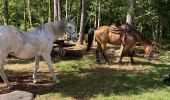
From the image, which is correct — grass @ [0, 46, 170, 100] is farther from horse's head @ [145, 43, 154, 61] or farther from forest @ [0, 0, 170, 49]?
forest @ [0, 0, 170, 49]

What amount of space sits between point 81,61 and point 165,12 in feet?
38.9

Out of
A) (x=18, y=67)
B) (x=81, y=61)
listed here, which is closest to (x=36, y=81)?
(x=18, y=67)

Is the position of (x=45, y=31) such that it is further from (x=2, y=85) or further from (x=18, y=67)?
(x=18, y=67)

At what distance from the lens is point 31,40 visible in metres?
9.94

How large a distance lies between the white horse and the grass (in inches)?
32.2

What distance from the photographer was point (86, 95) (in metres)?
9.46

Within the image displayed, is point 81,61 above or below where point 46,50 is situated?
below

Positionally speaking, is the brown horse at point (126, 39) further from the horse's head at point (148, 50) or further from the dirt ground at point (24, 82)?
the dirt ground at point (24, 82)

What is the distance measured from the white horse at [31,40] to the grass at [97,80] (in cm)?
82

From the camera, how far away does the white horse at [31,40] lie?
9.29m

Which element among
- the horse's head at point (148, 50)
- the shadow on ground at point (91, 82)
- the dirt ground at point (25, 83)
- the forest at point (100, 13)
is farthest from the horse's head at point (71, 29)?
the forest at point (100, 13)

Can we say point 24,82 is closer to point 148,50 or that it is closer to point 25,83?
point 25,83

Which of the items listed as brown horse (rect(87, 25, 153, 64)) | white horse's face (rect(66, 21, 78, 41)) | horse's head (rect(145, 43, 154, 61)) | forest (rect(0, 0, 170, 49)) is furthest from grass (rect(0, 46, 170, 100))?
forest (rect(0, 0, 170, 49))

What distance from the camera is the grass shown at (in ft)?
31.1
